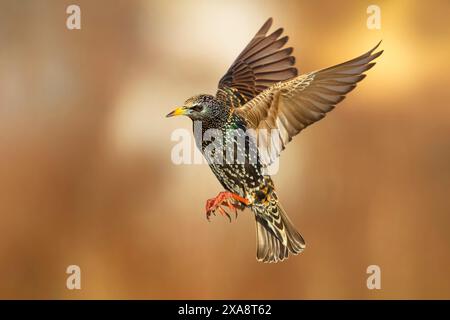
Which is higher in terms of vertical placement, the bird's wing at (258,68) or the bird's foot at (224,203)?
the bird's wing at (258,68)

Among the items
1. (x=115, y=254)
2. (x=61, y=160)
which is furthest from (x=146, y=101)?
(x=115, y=254)

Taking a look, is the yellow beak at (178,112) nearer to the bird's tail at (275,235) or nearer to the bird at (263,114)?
the bird at (263,114)

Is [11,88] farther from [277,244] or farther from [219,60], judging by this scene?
[277,244]

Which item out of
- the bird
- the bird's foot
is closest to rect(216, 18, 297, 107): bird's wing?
the bird

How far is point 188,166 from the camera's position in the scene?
1.09 metres

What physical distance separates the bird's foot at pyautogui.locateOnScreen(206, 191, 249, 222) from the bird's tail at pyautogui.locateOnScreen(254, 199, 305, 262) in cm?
3

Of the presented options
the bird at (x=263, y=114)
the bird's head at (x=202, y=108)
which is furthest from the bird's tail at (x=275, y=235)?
the bird's head at (x=202, y=108)

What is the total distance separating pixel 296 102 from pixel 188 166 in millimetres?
269

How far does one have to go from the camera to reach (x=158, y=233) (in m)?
1.09

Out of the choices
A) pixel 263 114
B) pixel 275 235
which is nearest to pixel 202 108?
pixel 263 114

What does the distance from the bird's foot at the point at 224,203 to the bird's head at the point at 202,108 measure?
0.51ft

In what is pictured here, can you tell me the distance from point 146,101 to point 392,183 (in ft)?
1.75

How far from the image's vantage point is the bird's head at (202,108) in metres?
0.99

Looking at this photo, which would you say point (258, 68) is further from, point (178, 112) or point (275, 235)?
point (275, 235)
